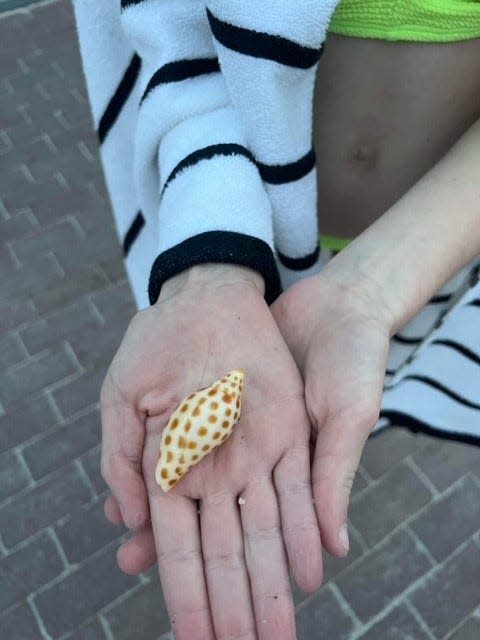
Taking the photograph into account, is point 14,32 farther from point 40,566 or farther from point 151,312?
point 151,312

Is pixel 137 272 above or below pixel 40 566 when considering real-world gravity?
above

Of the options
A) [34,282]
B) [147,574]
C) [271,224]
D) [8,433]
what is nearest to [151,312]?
[271,224]

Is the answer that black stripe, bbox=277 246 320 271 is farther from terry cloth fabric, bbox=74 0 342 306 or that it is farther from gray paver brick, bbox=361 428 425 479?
gray paver brick, bbox=361 428 425 479

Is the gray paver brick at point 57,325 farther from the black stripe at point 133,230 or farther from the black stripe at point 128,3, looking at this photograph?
the black stripe at point 128,3

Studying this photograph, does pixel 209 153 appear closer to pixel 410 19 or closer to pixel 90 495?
pixel 410 19

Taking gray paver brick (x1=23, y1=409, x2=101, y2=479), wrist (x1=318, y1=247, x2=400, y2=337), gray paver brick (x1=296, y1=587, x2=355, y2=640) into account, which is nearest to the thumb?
wrist (x1=318, y1=247, x2=400, y2=337)

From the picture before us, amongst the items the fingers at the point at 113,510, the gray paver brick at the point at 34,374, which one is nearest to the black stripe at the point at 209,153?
the fingers at the point at 113,510
